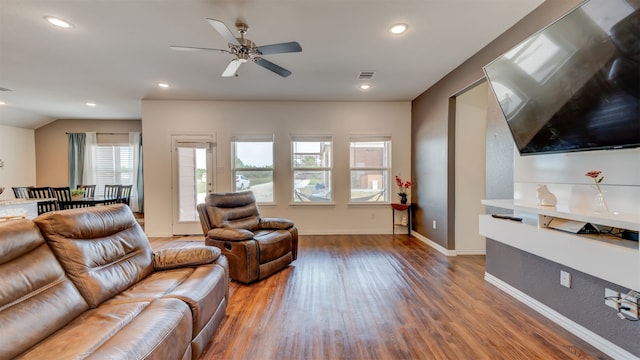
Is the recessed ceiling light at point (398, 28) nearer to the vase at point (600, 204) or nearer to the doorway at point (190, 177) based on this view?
the vase at point (600, 204)

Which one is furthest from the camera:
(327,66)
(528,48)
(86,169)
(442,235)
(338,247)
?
(86,169)

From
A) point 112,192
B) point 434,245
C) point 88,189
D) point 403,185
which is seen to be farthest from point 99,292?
point 112,192

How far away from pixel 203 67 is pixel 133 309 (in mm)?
3117

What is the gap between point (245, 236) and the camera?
281cm

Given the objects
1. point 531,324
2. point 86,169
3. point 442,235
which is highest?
point 86,169

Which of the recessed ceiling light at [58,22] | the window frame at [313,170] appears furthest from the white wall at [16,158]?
the window frame at [313,170]

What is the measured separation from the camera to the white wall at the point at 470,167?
3846mm

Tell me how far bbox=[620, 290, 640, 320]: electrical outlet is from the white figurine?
0.71m

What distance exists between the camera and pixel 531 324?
205 centimetres

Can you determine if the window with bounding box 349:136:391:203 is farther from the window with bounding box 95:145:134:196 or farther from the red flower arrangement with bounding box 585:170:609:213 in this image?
the window with bounding box 95:145:134:196

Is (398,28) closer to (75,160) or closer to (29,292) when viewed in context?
(29,292)

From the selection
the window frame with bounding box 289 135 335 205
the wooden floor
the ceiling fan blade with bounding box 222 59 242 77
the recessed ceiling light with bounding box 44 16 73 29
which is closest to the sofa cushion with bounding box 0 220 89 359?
the wooden floor

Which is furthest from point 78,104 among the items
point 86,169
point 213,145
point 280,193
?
point 280,193

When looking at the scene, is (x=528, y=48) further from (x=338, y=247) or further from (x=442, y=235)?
(x=338, y=247)
